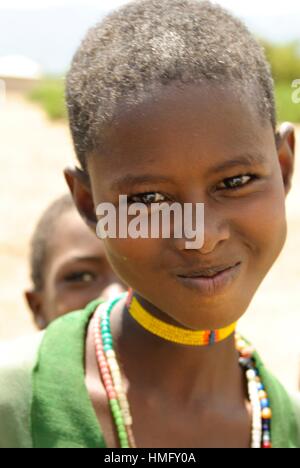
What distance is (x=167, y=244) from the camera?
1.63m

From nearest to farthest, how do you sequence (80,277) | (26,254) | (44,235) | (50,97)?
1. (80,277)
2. (44,235)
3. (26,254)
4. (50,97)

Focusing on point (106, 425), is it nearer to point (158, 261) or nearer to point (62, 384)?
point (62, 384)

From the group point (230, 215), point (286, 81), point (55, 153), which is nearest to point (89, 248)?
point (230, 215)

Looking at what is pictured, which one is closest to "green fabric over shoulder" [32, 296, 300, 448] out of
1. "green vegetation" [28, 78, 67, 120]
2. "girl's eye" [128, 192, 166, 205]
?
"girl's eye" [128, 192, 166, 205]

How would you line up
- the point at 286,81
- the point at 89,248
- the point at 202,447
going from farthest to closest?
the point at 286,81
the point at 89,248
the point at 202,447

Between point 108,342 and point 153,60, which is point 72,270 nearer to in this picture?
point 108,342

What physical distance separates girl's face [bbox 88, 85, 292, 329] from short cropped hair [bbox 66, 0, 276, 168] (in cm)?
4

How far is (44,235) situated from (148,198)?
1.55 meters

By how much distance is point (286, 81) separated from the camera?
2041 centimetres

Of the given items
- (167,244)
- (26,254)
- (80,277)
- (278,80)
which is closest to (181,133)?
(167,244)

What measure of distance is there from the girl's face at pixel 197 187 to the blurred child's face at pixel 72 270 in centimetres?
117

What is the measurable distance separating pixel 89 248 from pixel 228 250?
4.31 ft

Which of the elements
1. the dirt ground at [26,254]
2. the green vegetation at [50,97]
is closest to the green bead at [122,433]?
the dirt ground at [26,254]

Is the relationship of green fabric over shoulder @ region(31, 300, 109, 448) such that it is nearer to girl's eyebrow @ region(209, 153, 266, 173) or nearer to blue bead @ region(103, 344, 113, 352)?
blue bead @ region(103, 344, 113, 352)
